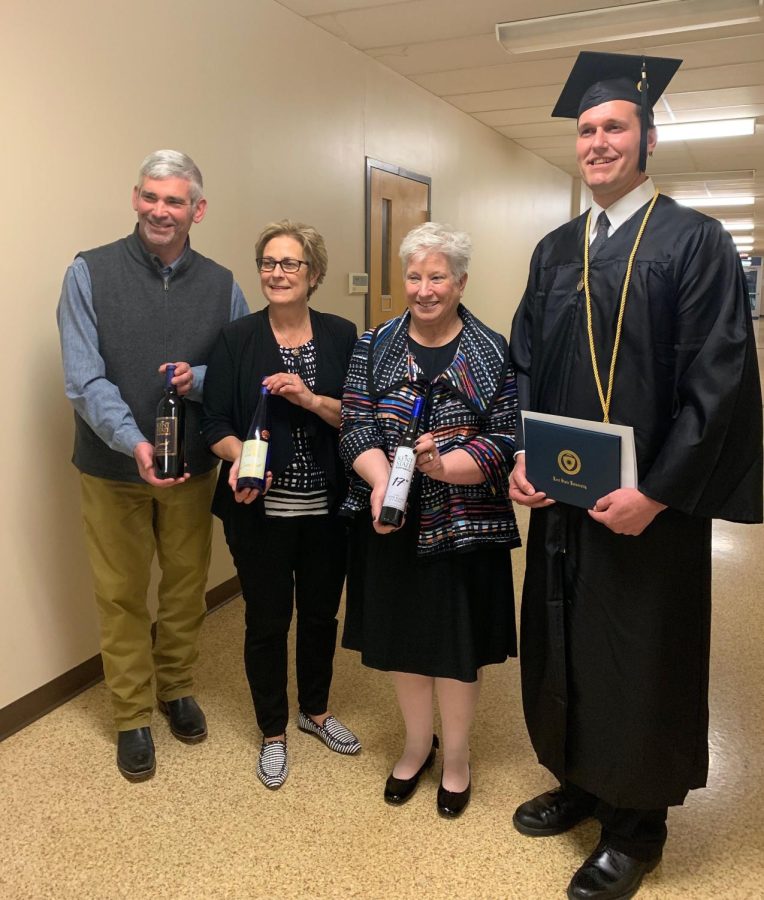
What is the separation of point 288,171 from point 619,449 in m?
2.61

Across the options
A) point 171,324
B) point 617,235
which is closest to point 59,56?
point 171,324

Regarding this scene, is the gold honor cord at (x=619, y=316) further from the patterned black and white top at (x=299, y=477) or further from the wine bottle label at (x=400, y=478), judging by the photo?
the patterned black and white top at (x=299, y=477)

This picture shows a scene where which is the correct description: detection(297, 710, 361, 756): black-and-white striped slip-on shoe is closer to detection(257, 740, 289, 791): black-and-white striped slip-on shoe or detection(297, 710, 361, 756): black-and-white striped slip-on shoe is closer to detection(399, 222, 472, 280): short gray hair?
detection(257, 740, 289, 791): black-and-white striped slip-on shoe

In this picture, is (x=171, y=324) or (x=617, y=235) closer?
(x=617, y=235)

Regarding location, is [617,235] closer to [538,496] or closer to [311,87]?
[538,496]

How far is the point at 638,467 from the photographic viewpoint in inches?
64.5

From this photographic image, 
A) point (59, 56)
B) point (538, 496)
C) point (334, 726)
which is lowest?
point (334, 726)

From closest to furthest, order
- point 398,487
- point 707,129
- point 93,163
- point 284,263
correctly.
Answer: point 398,487 < point 284,263 < point 93,163 < point 707,129

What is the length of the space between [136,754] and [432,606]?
41.7 inches

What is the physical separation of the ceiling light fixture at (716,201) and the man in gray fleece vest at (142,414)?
9528mm

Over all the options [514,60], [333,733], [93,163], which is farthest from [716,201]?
[333,733]

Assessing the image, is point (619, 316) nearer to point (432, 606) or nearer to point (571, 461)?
point (571, 461)

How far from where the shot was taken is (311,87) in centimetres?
375

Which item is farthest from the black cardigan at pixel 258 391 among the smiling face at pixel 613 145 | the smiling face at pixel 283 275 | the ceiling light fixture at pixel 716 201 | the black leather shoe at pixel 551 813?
the ceiling light fixture at pixel 716 201
